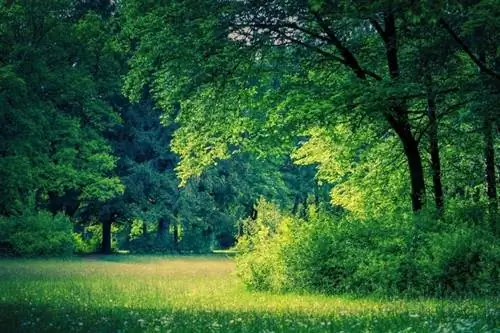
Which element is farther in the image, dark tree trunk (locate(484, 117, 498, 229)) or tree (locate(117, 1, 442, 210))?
tree (locate(117, 1, 442, 210))

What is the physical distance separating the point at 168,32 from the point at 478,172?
10204 mm

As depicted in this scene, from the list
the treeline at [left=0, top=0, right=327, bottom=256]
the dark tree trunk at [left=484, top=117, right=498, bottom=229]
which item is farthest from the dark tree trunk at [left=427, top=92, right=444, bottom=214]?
the treeline at [left=0, top=0, right=327, bottom=256]

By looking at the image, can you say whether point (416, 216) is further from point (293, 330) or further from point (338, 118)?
point (293, 330)

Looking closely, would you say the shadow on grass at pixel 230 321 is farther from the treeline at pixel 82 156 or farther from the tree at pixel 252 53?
the treeline at pixel 82 156

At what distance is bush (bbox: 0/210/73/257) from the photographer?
42.4 m

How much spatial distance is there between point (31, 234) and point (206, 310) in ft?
104

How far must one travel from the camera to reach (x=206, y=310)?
13.4m

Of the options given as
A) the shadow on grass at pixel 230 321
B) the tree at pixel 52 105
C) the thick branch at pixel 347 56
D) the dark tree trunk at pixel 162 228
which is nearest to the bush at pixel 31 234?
the tree at pixel 52 105

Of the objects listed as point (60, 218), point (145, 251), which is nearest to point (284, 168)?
point (145, 251)

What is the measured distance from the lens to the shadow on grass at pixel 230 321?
31.4 ft

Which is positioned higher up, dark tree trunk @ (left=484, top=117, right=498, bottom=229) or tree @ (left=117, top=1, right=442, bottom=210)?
tree @ (left=117, top=1, right=442, bottom=210)

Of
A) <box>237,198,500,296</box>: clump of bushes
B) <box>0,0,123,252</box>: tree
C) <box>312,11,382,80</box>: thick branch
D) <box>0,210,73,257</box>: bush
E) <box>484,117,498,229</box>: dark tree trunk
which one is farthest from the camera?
<box>0,210,73,257</box>: bush

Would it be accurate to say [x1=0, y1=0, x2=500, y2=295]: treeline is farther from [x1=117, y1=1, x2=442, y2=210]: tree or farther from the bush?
the bush

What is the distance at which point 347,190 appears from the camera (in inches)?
1046
